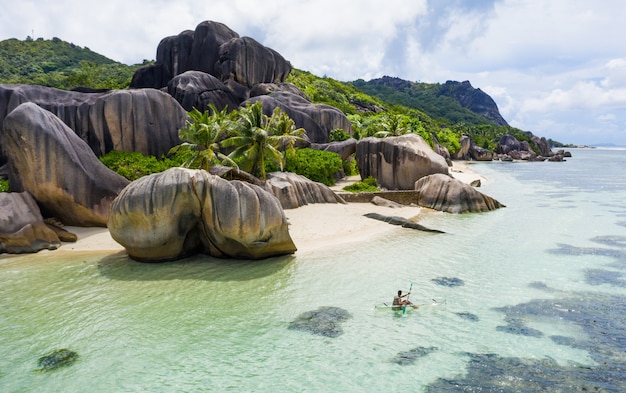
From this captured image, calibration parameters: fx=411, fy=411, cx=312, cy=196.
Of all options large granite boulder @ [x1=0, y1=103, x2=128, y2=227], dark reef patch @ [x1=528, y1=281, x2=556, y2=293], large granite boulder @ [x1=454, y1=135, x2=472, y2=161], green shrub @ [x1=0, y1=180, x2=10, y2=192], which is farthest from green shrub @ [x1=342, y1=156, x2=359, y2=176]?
large granite boulder @ [x1=454, y1=135, x2=472, y2=161]

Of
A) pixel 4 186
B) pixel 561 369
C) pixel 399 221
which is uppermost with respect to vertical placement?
pixel 4 186

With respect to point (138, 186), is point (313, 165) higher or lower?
higher

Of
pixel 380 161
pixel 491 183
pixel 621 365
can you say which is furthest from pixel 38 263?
pixel 491 183

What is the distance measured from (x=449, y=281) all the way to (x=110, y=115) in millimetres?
25044

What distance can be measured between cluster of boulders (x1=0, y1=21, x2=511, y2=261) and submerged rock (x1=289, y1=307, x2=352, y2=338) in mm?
4924

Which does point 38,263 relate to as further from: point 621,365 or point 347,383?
point 621,365

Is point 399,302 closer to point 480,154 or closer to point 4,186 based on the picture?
point 4,186

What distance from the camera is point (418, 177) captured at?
34.0 metres

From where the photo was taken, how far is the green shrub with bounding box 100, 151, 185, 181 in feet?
86.3

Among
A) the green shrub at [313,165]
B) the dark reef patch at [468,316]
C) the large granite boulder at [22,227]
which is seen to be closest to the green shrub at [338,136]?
the green shrub at [313,165]

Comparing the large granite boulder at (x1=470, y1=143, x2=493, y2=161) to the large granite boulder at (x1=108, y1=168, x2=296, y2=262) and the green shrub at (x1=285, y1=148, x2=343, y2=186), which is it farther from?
the large granite boulder at (x1=108, y1=168, x2=296, y2=262)

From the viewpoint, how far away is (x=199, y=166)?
25.8 m

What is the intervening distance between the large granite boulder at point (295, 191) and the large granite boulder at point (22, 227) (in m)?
12.0

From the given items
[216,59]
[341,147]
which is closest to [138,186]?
[341,147]
